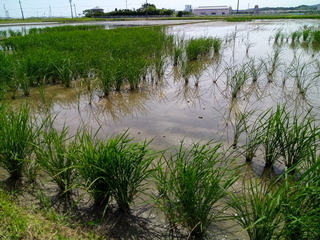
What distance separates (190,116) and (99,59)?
3.23 m

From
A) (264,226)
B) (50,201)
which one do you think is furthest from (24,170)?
(264,226)

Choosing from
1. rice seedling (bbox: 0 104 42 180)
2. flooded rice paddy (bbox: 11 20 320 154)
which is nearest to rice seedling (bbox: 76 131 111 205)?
rice seedling (bbox: 0 104 42 180)

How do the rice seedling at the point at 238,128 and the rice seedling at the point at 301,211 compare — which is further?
the rice seedling at the point at 238,128

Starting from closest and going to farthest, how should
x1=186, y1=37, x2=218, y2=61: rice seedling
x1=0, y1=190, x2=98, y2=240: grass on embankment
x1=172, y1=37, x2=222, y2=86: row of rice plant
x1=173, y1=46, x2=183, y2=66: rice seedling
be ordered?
x1=0, y1=190, x2=98, y2=240: grass on embankment → x1=172, y1=37, x2=222, y2=86: row of rice plant → x1=173, y1=46, x2=183, y2=66: rice seedling → x1=186, y1=37, x2=218, y2=61: rice seedling

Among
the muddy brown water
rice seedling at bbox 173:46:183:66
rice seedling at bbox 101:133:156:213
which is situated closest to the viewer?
rice seedling at bbox 101:133:156:213

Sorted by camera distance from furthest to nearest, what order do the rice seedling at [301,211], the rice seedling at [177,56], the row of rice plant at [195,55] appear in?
the rice seedling at [177,56]
the row of rice plant at [195,55]
the rice seedling at [301,211]

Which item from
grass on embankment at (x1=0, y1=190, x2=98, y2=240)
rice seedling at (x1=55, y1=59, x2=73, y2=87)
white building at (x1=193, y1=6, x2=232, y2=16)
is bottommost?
grass on embankment at (x1=0, y1=190, x2=98, y2=240)

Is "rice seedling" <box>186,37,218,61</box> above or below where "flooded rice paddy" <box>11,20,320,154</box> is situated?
above

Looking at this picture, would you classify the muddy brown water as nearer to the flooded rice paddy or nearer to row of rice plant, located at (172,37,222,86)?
the flooded rice paddy

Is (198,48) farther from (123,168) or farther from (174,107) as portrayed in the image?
(123,168)

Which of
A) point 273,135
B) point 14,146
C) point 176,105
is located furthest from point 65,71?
point 273,135

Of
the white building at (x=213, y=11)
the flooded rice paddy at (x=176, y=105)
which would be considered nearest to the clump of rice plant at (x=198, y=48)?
the flooded rice paddy at (x=176, y=105)

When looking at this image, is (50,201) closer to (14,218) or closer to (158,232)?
(14,218)

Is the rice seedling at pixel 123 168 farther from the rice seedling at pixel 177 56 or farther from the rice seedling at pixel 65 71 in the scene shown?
the rice seedling at pixel 177 56
